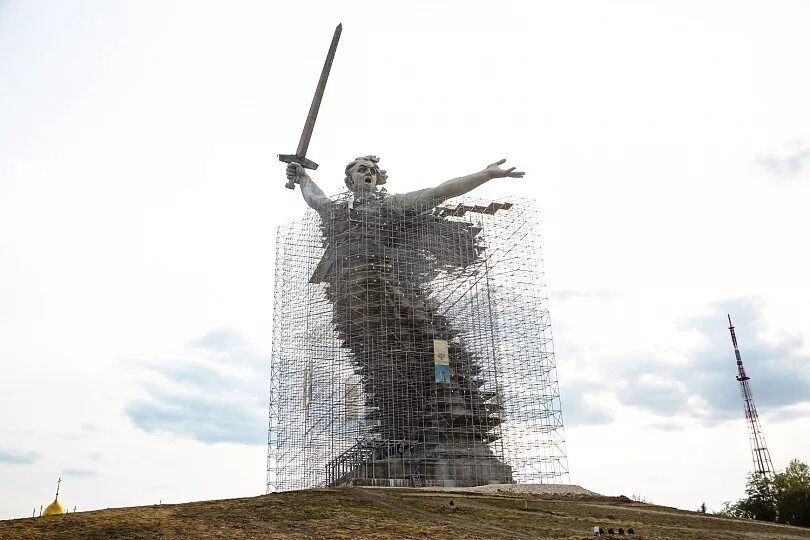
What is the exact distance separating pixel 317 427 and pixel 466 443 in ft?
23.5

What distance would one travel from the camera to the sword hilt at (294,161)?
43275 millimetres

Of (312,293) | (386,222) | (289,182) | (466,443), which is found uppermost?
(289,182)

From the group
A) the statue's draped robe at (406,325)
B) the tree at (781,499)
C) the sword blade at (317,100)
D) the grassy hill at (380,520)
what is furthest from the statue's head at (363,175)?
the tree at (781,499)

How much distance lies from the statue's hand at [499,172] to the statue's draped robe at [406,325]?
15.6ft

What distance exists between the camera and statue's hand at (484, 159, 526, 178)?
113 ft

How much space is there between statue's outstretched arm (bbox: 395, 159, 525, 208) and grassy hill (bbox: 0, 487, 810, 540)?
47.9 feet

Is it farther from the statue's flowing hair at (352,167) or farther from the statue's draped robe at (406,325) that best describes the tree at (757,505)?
the statue's flowing hair at (352,167)

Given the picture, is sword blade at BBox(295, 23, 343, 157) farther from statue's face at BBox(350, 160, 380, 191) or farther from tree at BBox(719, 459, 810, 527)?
tree at BBox(719, 459, 810, 527)

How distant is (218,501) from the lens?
22047 mm

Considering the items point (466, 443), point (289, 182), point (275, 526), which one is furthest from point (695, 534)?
point (289, 182)

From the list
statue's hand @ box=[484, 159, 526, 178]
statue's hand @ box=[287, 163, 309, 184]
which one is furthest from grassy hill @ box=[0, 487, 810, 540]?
statue's hand @ box=[287, 163, 309, 184]

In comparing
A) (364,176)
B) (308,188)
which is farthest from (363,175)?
(308,188)

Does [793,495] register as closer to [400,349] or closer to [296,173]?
[400,349]

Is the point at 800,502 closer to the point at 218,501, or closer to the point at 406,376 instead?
the point at 406,376
